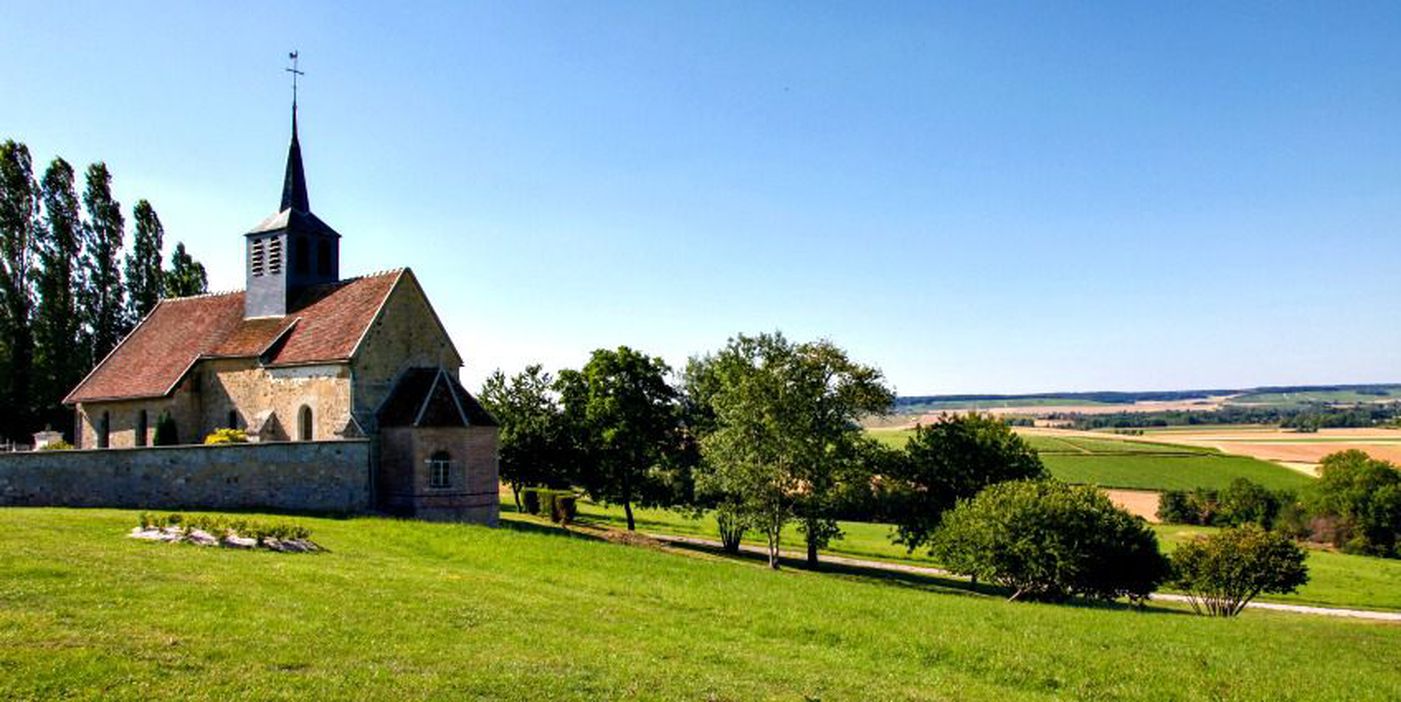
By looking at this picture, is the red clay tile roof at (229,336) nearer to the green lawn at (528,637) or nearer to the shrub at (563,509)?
the green lawn at (528,637)

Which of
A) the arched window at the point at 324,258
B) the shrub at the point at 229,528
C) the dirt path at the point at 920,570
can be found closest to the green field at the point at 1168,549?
the dirt path at the point at 920,570

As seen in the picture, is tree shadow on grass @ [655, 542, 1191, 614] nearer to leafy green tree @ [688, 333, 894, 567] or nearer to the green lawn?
leafy green tree @ [688, 333, 894, 567]

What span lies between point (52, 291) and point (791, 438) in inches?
1553

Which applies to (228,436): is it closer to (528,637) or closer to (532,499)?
(532,499)

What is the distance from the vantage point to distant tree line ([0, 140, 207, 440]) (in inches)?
1898

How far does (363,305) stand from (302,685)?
2769 centimetres

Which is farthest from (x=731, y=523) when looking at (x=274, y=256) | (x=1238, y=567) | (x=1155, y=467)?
(x=1155, y=467)

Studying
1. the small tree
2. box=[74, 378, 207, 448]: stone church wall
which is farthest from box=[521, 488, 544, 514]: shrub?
the small tree

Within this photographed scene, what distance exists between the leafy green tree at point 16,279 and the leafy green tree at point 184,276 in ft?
26.2

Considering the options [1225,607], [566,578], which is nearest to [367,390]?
[566,578]

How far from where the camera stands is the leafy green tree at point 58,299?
1921 inches

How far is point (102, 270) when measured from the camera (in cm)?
5219

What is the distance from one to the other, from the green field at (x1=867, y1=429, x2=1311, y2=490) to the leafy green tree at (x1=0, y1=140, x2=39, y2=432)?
67.3 m

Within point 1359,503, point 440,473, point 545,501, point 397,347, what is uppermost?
point 397,347
